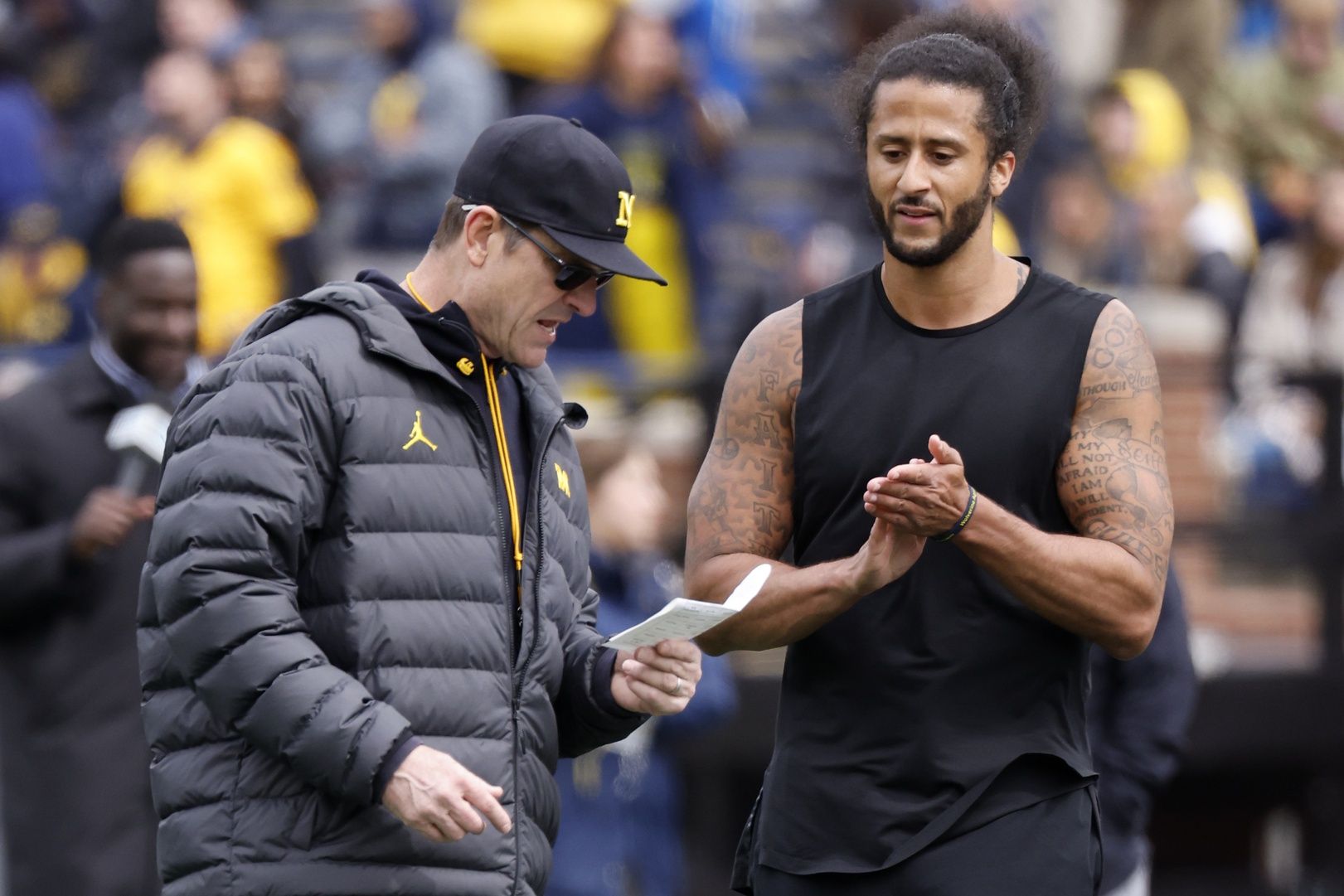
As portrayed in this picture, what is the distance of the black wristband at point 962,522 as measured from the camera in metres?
4.08

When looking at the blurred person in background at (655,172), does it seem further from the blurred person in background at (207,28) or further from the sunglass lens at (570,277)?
the sunglass lens at (570,277)

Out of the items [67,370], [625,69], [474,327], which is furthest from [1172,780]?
[474,327]

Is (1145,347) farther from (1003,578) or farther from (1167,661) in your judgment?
(1167,661)

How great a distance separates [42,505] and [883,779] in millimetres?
2967

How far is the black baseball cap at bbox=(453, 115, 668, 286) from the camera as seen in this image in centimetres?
429

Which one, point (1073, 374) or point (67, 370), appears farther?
point (67, 370)

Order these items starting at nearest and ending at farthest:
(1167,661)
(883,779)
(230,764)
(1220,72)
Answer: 1. (230,764)
2. (883,779)
3. (1167,661)
4. (1220,72)

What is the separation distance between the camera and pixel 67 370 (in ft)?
21.0

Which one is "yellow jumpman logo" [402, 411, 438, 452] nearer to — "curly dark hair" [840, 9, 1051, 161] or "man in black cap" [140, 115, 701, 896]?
"man in black cap" [140, 115, 701, 896]

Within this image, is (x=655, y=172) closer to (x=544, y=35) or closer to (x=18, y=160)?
(x=544, y=35)

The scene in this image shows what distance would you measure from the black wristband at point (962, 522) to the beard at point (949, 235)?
1.72 feet

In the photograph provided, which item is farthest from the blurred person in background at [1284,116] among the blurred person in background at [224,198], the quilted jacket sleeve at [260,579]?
the quilted jacket sleeve at [260,579]

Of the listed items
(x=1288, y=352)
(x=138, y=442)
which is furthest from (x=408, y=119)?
(x=138, y=442)

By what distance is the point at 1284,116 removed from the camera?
512 inches
